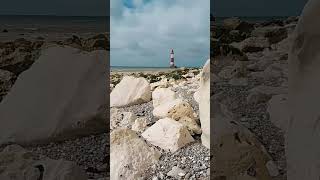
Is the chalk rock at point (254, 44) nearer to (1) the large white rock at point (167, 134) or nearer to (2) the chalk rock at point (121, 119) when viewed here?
(1) the large white rock at point (167, 134)

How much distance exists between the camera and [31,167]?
1.87m

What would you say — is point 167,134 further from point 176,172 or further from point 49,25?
point 49,25

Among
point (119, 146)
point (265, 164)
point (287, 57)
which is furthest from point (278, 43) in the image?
point (119, 146)

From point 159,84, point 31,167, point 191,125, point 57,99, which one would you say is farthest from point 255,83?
point 31,167

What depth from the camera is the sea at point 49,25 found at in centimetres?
181

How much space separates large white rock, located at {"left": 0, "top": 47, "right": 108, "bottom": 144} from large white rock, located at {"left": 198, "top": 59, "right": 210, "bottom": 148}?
506 millimetres

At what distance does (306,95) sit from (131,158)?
2.81ft

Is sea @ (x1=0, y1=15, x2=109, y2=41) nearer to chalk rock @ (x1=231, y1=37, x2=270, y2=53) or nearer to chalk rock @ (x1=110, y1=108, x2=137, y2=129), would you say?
chalk rock @ (x1=110, y1=108, x2=137, y2=129)

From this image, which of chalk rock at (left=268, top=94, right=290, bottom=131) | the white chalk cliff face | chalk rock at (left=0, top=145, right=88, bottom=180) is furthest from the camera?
chalk rock at (left=268, top=94, right=290, bottom=131)

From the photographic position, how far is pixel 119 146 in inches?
84.6

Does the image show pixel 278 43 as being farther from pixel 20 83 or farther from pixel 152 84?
pixel 20 83

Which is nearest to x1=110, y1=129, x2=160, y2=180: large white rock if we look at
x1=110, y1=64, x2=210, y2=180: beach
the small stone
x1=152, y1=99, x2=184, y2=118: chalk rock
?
x1=110, y1=64, x2=210, y2=180: beach

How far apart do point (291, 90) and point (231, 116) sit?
302mm

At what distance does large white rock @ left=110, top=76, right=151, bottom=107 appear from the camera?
2.19 meters
